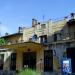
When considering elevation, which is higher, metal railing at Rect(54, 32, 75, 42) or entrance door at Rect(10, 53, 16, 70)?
metal railing at Rect(54, 32, 75, 42)

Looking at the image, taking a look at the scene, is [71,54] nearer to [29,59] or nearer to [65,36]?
[65,36]

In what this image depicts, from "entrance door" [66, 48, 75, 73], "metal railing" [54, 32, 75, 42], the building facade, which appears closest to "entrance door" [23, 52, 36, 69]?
the building facade

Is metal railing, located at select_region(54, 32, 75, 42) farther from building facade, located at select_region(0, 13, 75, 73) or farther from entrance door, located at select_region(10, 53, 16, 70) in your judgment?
entrance door, located at select_region(10, 53, 16, 70)

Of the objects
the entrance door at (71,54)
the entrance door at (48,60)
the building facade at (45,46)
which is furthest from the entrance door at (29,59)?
the entrance door at (71,54)

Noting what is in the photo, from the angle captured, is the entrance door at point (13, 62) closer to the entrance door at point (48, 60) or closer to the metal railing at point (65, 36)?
the entrance door at point (48, 60)

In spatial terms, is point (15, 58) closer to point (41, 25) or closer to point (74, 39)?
point (41, 25)

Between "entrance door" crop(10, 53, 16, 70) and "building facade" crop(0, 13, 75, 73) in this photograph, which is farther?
"entrance door" crop(10, 53, 16, 70)

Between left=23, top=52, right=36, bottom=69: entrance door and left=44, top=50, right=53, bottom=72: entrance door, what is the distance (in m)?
1.95

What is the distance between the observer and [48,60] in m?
31.5

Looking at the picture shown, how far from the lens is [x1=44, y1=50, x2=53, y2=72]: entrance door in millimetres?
31070

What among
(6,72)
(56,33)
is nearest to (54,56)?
(56,33)

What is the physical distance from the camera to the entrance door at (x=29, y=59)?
33312 mm

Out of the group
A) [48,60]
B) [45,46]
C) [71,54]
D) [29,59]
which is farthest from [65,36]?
[29,59]

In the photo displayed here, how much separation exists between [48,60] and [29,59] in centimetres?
329
